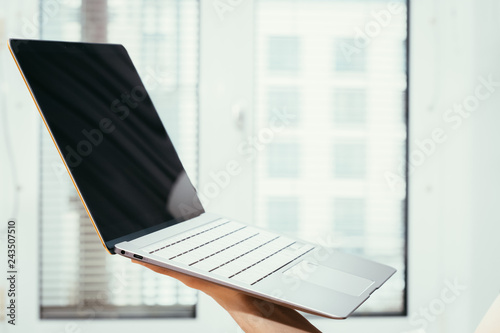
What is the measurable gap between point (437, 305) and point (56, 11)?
1528mm

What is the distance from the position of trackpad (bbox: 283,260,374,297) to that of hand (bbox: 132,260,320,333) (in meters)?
0.05

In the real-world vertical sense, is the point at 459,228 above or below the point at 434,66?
below

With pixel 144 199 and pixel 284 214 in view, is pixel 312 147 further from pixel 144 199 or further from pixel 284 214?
pixel 144 199

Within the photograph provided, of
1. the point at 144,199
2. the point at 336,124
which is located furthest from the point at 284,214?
the point at 144,199

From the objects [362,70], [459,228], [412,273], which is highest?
[362,70]

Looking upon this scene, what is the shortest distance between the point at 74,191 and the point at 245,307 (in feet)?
3.62

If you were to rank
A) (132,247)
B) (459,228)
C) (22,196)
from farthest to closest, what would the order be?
(459,228) → (22,196) → (132,247)

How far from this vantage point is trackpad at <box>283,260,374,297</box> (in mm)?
572

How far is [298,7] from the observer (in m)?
1.56

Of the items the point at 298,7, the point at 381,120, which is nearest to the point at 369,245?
the point at 381,120

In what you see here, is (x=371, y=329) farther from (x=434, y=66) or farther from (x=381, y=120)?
(x=434, y=66)

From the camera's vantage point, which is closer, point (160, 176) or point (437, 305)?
point (160, 176)

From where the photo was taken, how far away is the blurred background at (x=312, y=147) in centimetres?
150

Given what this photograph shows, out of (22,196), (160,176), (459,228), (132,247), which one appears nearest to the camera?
(132,247)
